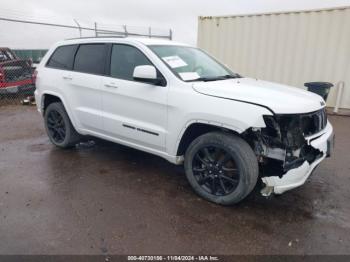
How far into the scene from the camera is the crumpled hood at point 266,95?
284 cm

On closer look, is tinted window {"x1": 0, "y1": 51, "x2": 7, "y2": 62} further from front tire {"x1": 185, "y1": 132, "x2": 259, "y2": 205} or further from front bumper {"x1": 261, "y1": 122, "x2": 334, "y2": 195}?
front bumper {"x1": 261, "y1": 122, "x2": 334, "y2": 195}

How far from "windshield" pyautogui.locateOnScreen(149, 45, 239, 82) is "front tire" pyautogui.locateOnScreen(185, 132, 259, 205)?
0.82 metres

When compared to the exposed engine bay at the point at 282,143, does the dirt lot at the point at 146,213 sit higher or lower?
lower

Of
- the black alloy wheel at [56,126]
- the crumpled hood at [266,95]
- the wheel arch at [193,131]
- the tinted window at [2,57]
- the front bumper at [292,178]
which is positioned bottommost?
the black alloy wheel at [56,126]

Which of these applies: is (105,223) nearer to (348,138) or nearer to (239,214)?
(239,214)

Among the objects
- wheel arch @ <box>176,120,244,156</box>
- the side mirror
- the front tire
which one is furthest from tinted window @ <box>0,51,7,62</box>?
the front tire

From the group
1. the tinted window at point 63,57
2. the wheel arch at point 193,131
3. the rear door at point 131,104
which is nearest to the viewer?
the wheel arch at point 193,131

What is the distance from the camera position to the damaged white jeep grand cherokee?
2896mm

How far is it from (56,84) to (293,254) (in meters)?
4.03

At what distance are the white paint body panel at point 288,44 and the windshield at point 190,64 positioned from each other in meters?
4.72

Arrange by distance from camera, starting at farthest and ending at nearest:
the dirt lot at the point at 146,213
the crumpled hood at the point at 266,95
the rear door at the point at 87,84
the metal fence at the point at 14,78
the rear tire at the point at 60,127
→ the metal fence at the point at 14,78 < the rear tire at the point at 60,127 < the rear door at the point at 87,84 < the crumpled hood at the point at 266,95 < the dirt lot at the point at 146,213

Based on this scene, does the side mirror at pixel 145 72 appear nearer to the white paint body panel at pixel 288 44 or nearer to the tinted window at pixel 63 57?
the tinted window at pixel 63 57

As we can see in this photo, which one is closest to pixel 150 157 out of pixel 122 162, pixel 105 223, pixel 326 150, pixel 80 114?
pixel 122 162

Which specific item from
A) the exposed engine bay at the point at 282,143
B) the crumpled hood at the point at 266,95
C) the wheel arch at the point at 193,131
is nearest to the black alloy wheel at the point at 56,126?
the wheel arch at the point at 193,131
